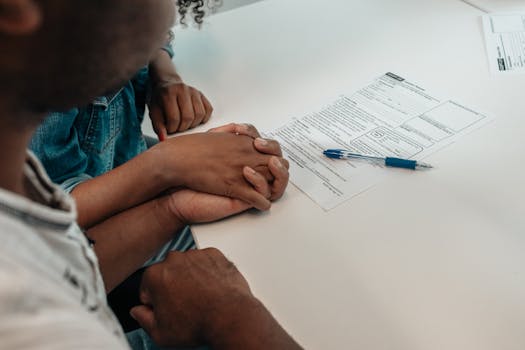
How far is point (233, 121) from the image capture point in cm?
94

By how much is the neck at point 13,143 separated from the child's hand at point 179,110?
1.67 ft

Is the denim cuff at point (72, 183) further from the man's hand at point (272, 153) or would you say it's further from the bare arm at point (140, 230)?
the man's hand at point (272, 153)

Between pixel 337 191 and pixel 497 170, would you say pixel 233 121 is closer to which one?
pixel 337 191

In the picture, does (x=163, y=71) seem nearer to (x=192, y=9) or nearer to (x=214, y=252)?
(x=192, y=9)

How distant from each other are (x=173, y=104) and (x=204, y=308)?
0.44m

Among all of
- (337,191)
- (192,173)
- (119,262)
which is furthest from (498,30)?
(119,262)

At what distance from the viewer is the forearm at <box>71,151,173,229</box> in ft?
2.63

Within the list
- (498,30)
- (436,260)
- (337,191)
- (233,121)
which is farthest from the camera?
(498,30)

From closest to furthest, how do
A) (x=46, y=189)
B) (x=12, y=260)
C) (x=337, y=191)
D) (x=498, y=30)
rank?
(x=12, y=260) < (x=46, y=189) < (x=337, y=191) < (x=498, y=30)

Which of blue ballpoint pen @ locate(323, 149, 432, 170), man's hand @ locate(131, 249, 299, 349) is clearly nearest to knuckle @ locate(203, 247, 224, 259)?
man's hand @ locate(131, 249, 299, 349)

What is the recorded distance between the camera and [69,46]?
395 mm

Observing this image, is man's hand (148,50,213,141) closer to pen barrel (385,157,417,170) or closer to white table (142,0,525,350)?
white table (142,0,525,350)

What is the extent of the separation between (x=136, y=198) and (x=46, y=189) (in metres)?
0.32

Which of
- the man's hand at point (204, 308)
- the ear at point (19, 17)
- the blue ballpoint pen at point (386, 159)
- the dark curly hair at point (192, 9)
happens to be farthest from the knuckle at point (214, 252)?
the dark curly hair at point (192, 9)
